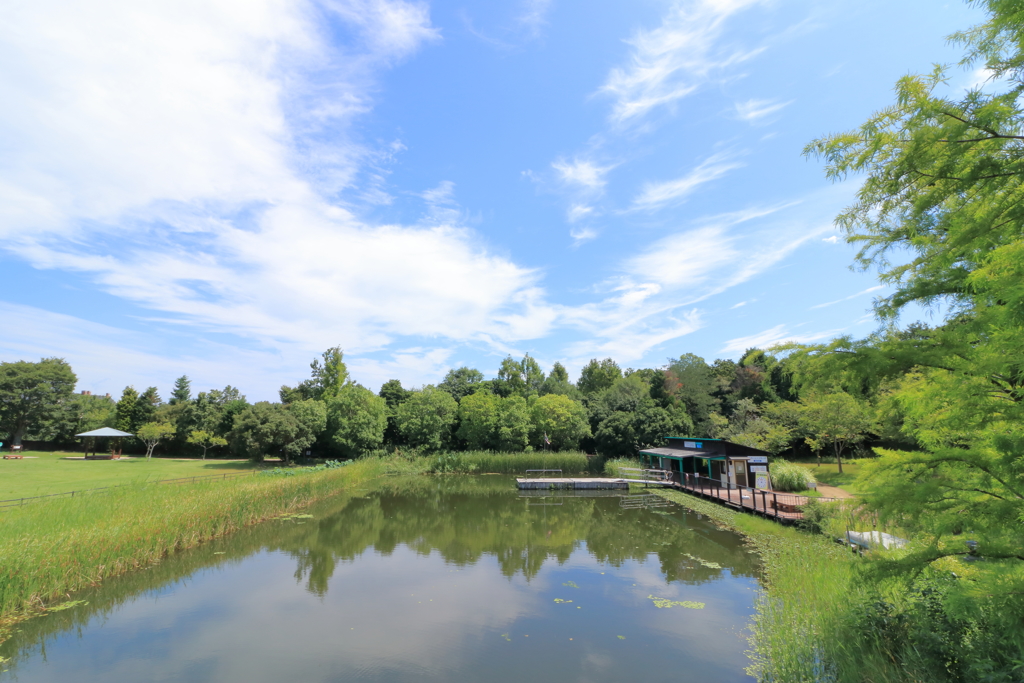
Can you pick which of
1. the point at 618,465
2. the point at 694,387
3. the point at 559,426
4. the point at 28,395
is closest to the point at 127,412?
the point at 28,395

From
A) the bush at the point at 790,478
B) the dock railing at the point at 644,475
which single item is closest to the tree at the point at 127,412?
the dock railing at the point at 644,475

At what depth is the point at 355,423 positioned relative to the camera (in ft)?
128

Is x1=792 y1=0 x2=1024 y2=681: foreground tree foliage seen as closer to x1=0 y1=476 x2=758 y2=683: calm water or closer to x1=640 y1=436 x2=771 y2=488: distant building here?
x1=0 y1=476 x2=758 y2=683: calm water

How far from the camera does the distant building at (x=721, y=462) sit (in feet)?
70.7

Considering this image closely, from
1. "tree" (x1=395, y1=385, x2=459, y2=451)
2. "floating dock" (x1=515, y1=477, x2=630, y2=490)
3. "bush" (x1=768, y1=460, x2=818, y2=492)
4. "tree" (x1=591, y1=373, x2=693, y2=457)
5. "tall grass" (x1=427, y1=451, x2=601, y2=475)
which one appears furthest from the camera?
"tree" (x1=395, y1=385, x2=459, y2=451)

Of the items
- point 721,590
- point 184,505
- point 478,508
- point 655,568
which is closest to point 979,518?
point 721,590

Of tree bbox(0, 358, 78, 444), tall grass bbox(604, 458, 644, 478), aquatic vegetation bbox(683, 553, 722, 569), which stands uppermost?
tree bbox(0, 358, 78, 444)

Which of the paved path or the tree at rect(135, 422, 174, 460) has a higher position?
the tree at rect(135, 422, 174, 460)

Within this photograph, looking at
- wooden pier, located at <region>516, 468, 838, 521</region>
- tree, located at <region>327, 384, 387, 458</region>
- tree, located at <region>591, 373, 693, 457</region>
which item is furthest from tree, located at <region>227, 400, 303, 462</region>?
tree, located at <region>591, 373, 693, 457</region>

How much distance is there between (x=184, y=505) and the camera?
1449 centimetres

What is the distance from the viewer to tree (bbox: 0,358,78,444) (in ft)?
132

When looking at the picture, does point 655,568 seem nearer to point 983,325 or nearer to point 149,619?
point 983,325

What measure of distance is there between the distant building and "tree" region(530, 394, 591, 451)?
37.0 feet

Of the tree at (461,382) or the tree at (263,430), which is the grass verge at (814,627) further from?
the tree at (461,382)
